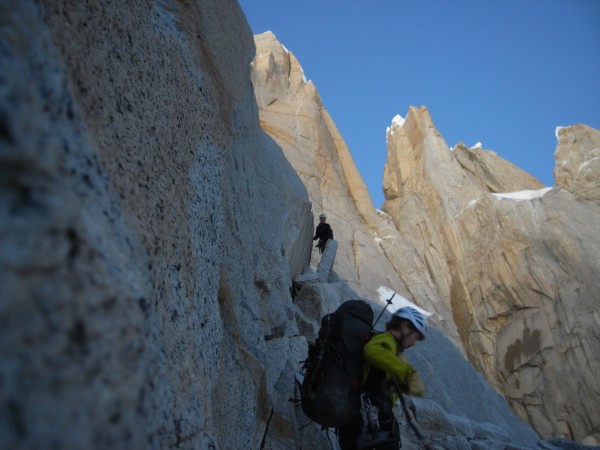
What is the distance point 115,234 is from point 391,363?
3.05m

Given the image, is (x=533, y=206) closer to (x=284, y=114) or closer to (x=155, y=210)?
(x=284, y=114)

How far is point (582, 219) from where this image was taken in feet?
81.9

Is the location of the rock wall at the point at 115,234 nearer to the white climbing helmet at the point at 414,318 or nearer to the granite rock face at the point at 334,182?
the white climbing helmet at the point at 414,318

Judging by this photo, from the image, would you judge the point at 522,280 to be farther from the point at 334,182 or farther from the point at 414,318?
the point at 414,318

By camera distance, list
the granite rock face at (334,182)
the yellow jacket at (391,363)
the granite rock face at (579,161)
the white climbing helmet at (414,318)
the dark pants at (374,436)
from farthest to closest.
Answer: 1. the granite rock face at (579,161)
2. the granite rock face at (334,182)
3. the white climbing helmet at (414,318)
4. the dark pants at (374,436)
5. the yellow jacket at (391,363)

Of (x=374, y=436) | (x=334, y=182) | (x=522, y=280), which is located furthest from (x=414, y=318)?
(x=334, y=182)

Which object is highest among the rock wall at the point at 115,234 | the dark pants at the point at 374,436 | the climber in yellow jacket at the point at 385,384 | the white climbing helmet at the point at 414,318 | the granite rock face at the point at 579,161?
the granite rock face at the point at 579,161

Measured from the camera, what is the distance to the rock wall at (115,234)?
1170mm

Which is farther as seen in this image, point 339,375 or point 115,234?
point 339,375

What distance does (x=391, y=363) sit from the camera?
13.2 feet

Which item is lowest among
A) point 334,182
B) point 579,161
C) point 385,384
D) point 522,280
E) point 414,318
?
point 385,384

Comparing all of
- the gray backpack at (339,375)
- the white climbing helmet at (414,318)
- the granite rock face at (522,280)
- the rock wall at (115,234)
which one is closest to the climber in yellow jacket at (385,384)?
the white climbing helmet at (414,318)

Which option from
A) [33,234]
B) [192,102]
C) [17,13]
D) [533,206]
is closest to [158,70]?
[192,102]

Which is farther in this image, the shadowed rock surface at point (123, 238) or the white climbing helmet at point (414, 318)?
the white climbing helmet at point (414, 318)
